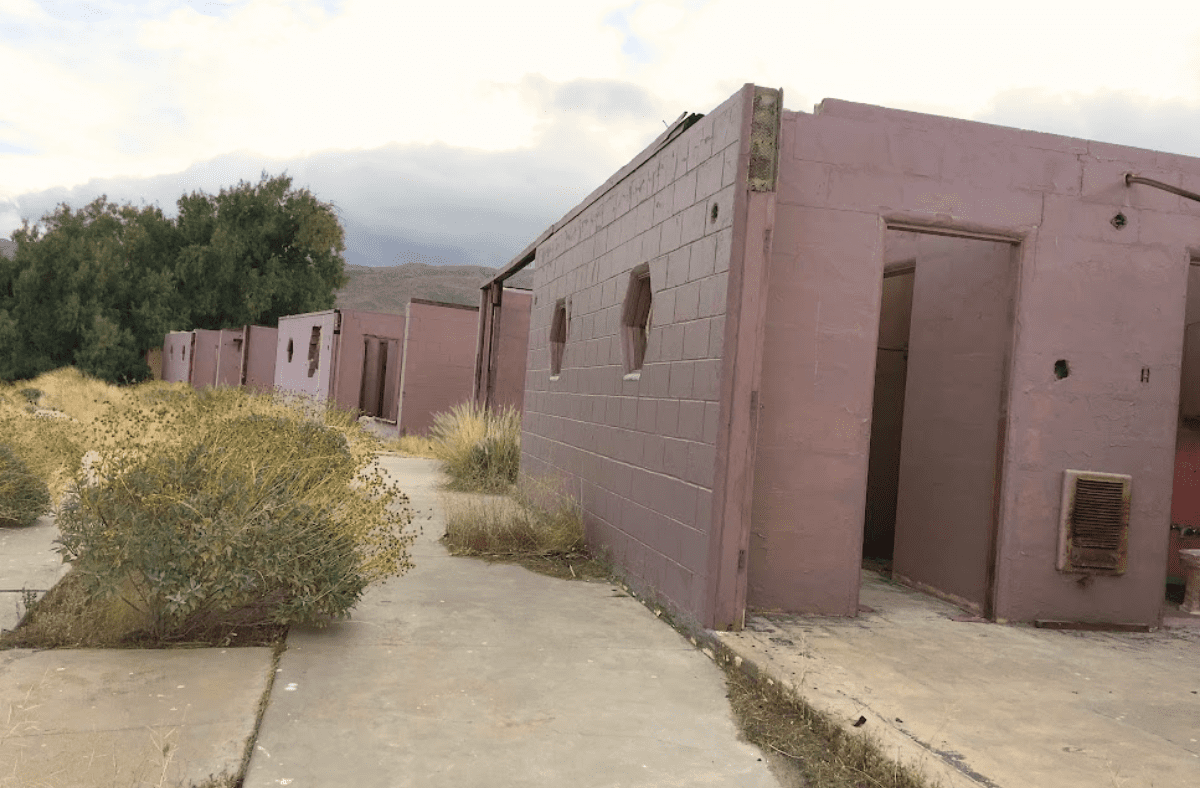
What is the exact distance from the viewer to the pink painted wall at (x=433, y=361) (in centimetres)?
1647

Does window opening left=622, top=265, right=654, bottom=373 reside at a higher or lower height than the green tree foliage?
lower

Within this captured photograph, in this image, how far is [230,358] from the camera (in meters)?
26.7

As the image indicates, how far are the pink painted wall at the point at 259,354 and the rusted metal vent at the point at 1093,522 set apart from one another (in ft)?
72.3

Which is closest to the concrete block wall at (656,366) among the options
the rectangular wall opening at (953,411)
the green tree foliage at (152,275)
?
the rectangular wall opening at (953,411)

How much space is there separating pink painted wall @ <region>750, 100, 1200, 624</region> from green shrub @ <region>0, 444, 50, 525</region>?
522 centimetres

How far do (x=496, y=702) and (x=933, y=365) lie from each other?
393 centimetres

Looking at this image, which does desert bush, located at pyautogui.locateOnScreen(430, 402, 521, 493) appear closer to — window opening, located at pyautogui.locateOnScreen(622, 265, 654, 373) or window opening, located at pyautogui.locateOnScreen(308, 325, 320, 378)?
window opening, located at pyautogui.locateOnScreen(622, 265, 654, 373)

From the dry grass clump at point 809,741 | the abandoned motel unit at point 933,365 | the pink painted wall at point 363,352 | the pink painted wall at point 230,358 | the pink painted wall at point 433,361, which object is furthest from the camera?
the pink painted wall at point 230,358

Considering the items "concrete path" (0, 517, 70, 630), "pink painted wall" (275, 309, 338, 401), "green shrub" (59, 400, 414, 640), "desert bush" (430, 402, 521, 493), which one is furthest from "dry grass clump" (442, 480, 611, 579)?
"pink painted wall" (275, 309, 338, 401)

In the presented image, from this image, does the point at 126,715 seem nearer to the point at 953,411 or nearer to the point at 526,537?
the point at 526,537

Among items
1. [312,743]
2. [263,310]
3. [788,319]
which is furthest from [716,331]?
[263,310]

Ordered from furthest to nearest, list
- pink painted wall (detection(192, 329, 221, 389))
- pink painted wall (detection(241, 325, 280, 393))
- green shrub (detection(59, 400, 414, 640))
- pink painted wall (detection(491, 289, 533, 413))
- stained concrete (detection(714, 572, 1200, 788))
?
1. pink painted wall (detection(192, 329, 221, 389))
2. pink painted wall (detection(241, 325, 280, 393))
3. pink painted wall (detection(491, 289, 533, 413))
4. green shrub (detection(59, 400, 414, 640))
5. stained concrete (detection(714, 572, 1200, 788))

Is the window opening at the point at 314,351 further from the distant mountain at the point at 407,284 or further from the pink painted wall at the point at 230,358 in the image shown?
the distant mountain at the point at 407,284

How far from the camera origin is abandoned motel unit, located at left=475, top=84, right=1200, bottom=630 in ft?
16.1
